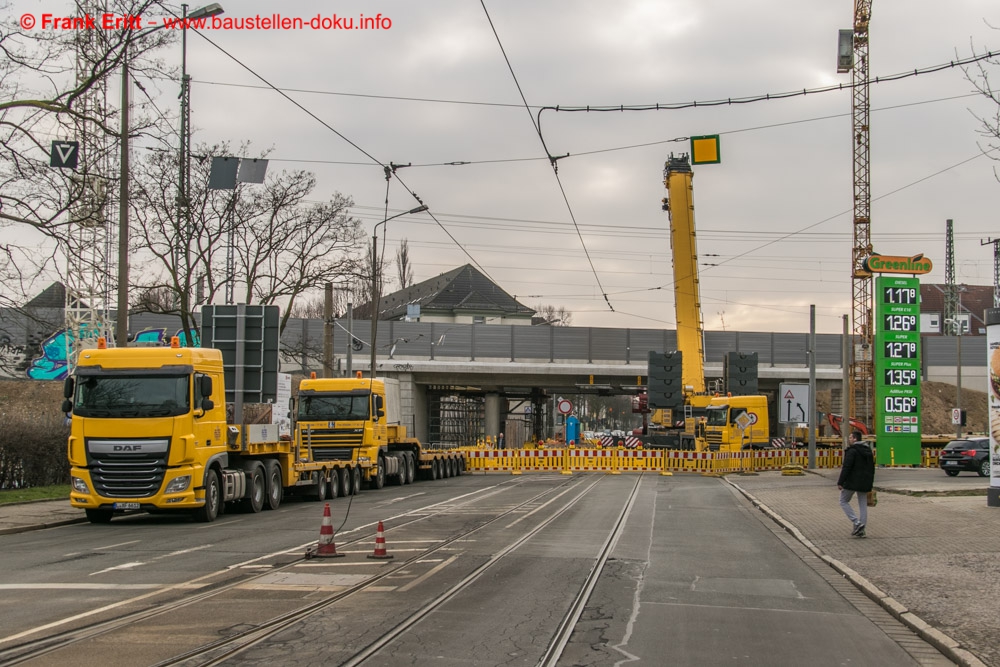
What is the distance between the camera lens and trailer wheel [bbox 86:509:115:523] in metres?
18.7

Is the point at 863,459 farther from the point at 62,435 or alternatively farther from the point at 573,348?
the point at 573,348

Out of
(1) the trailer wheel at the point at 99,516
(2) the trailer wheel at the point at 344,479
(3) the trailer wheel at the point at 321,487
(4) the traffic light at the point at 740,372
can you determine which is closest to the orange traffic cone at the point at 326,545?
(1) the trailer wheel at the point at 99,516

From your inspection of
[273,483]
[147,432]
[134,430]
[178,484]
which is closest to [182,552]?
[178,484]

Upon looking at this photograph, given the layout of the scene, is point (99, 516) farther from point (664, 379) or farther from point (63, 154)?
point (664, 379)

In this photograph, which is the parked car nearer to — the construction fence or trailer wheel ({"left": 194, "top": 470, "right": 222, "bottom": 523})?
the construction fence

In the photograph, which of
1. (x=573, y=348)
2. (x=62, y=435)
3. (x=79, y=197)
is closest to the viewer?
(x=79, y=197)

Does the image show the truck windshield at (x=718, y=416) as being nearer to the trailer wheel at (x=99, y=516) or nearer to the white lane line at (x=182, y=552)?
the trailer wheel at (x=99, y=516)

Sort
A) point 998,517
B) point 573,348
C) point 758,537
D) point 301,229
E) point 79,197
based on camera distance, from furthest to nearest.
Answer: point 573,348 → point 301,229 → point 79,197 → point 998,517 → point 758,537

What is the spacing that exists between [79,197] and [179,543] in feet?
32.1

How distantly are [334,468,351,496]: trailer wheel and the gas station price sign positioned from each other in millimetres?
19882

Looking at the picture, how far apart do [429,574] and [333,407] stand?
18355mm

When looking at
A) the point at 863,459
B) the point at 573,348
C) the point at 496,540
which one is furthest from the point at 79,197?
the point at 573,348

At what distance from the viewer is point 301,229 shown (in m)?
35.6

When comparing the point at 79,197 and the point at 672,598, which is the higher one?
the point at 79,197
